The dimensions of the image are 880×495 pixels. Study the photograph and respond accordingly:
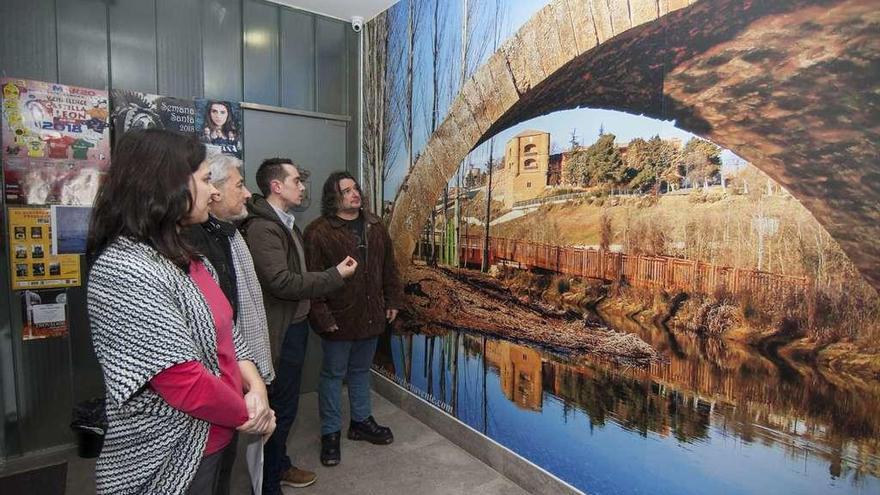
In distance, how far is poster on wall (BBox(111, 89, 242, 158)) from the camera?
2851 mm

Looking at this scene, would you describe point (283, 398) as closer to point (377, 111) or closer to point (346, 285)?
point (346, 285)

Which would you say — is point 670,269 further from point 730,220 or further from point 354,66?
point 354,66

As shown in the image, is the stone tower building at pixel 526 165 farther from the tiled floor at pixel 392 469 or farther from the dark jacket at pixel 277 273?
the tiled floor at pixel 392 469

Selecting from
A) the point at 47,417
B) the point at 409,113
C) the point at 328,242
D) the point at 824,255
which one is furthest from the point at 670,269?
the point at 47,417

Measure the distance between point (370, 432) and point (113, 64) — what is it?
264 centimetres

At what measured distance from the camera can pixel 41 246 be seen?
262 centimetres

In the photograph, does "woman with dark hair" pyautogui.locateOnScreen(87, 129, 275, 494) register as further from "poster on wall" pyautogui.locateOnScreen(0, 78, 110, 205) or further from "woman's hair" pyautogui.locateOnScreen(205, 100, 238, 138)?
"woman's hair" pyautogui.locateOnScreen(205, 100, 238, 138)

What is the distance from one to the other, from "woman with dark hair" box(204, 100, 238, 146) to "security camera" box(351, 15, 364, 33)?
3.79 feet

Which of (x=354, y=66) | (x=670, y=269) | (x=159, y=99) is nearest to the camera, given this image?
(x=670, y=269)

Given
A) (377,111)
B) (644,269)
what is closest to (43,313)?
(377,111)

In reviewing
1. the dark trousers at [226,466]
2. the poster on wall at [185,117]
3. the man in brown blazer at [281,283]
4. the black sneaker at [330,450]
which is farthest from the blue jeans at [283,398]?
the poster on wall at [185,117]

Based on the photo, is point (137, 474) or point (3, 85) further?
point (3, 85)

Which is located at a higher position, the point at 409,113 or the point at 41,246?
the point at 409,113

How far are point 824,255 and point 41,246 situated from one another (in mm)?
3483
